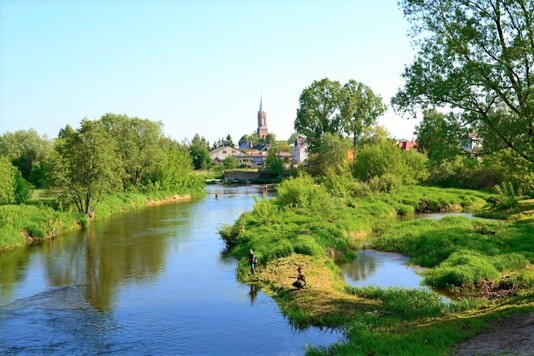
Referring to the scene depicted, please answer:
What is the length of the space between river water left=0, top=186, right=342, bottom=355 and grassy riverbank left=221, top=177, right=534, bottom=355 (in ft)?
4.60

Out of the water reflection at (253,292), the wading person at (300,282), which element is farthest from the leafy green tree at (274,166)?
the wading person at (300,282)

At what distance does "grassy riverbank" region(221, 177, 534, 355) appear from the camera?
16.1 meters

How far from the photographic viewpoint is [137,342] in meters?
17.6

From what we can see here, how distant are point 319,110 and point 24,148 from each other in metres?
52.4

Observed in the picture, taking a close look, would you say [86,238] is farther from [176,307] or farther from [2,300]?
[176,307]

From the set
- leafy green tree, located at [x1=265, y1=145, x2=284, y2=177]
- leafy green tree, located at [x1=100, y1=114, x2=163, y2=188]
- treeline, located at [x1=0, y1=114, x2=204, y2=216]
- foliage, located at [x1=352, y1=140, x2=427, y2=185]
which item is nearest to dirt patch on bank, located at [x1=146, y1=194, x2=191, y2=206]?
treeline, located at [x1=0, y1=114, x2=204, y2=216]

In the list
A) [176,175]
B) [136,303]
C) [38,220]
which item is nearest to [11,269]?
[136,303]

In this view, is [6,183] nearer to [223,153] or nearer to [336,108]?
[336,108]

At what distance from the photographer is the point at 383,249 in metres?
32.1

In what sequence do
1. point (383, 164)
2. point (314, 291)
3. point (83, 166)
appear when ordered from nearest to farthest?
1. point (314, 291)
2. point (83, 166)
3. point (383, 164)

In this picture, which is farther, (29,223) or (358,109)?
(358,109)

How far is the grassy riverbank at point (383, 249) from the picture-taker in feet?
52.9

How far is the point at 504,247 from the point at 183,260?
18343 mm

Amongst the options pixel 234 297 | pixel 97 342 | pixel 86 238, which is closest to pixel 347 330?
pixel 234 297
